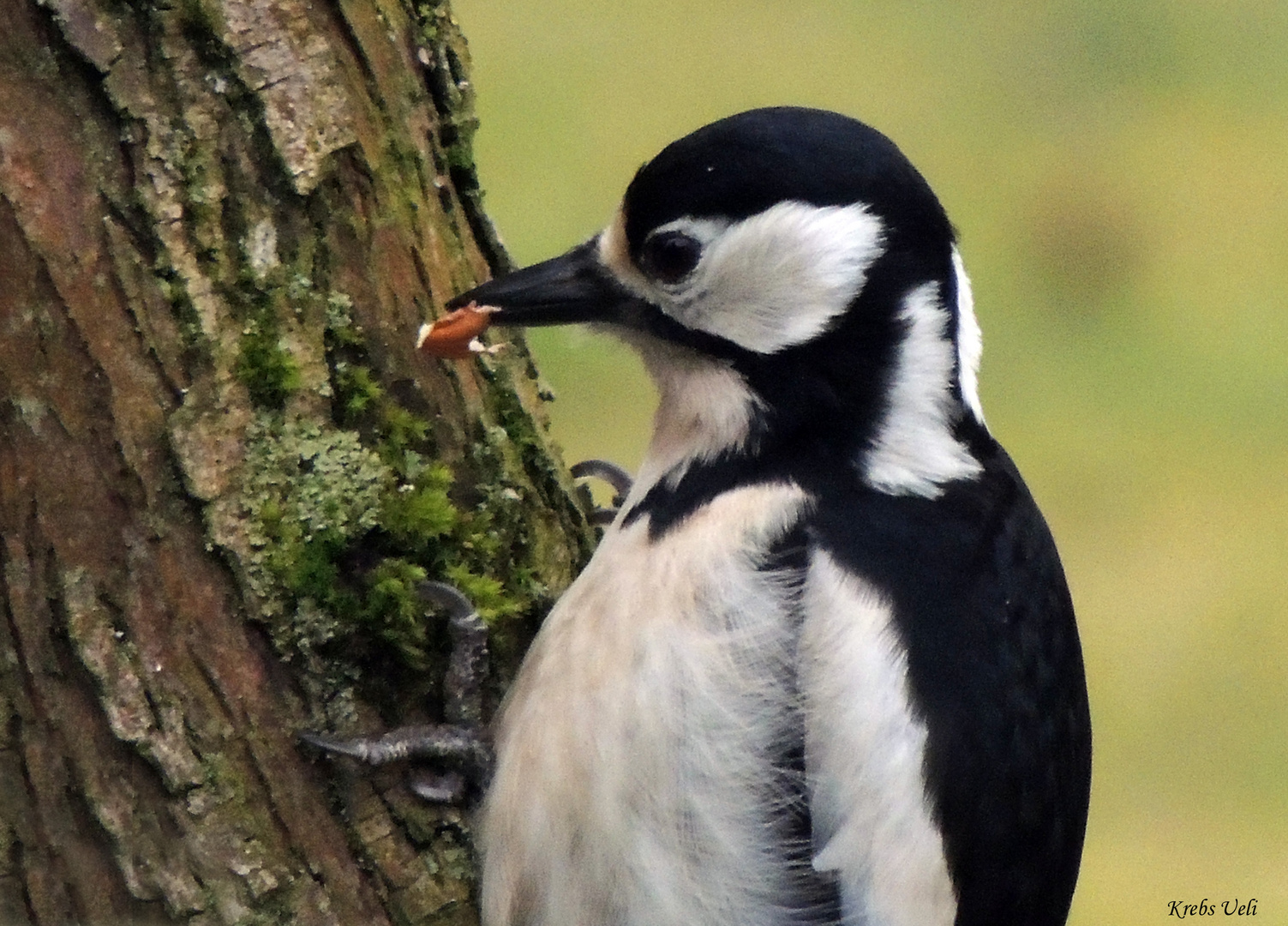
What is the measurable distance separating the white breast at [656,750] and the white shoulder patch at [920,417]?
15cm

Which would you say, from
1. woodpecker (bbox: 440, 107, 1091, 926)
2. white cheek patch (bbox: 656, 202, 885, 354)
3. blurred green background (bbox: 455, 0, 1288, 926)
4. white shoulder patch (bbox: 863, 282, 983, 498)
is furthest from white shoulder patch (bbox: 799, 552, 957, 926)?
blurred green background (bbox: 455, 0, 1288, 926)

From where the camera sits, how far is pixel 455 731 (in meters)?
2.21

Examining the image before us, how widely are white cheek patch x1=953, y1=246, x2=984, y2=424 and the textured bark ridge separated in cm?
74

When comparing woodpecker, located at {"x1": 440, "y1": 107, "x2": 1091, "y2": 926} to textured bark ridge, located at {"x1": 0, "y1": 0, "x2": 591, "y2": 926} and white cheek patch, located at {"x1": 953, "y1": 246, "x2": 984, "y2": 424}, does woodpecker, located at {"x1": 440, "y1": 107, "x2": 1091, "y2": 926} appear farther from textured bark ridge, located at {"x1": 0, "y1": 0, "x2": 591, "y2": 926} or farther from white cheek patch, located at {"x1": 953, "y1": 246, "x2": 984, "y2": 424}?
textured bark ridge, located at {"x1": 0, "y1": 0, "x2": 591, "y2": 926}

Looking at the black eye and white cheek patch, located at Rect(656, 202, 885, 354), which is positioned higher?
the black eye

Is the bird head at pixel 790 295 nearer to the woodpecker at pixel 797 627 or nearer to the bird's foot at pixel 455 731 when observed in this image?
the woodpecker at pixel 797 627

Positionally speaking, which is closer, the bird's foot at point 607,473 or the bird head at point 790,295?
the bird head at point 790,295

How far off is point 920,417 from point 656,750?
1.93ft

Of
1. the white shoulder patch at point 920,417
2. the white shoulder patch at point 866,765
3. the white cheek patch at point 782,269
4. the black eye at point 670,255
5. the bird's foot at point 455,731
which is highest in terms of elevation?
the black eye at point 670,255

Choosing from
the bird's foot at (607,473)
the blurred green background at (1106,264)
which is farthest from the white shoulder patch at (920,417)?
the blurred green background at (1106,264)

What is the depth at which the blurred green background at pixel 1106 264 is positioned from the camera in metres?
4.69

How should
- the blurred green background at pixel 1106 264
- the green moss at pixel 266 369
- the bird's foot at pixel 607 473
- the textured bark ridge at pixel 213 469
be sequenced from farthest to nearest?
the blurred green background at pixel 1106 264, the bird's foot at pixel 607 473, the green moss at pixel 266 369, the textured bark ridge at pixel 213 469

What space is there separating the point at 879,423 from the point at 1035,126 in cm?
454

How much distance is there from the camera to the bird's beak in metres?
2.33
